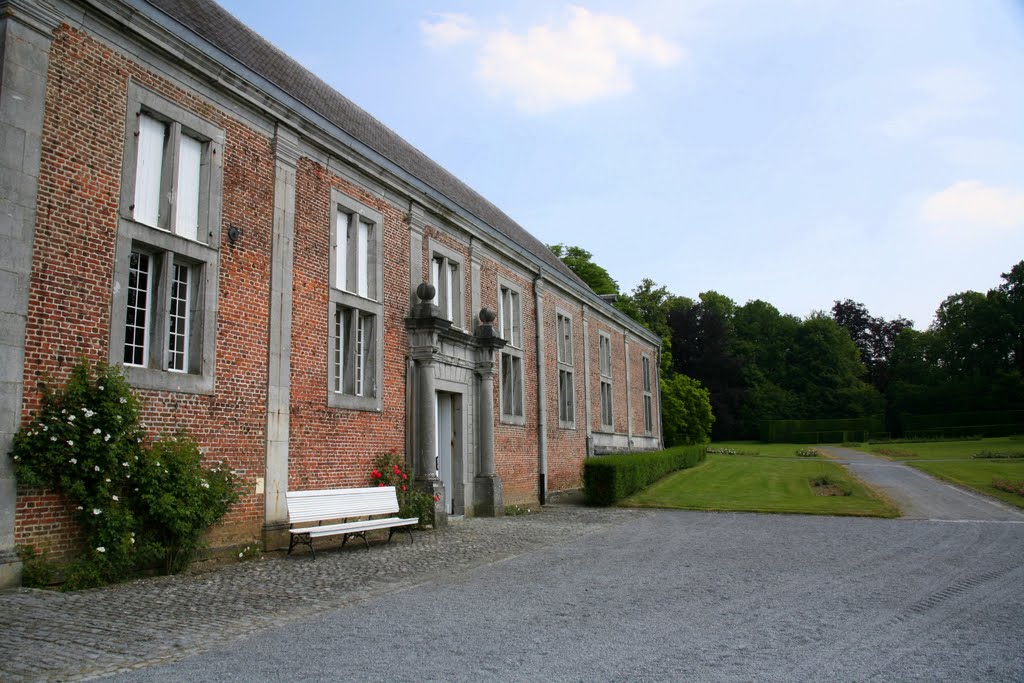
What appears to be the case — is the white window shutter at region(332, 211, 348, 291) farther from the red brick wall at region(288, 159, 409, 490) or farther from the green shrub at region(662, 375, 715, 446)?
the green shrub at region(662, 375, 715, 446)

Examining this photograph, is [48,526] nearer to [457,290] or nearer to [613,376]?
[457,290]

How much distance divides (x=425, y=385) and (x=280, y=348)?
402 centimetres

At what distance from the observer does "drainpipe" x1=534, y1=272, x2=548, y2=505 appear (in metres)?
20.0

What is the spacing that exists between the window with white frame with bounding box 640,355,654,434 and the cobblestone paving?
22053 millimetres

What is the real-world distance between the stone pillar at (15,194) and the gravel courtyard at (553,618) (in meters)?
1.16

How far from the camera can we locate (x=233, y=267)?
10.2 m

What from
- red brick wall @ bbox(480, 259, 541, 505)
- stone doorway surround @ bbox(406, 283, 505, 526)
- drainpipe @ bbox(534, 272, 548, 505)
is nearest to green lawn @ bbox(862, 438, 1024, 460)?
drainpipe @ bbox(534, 272, 548, 505)

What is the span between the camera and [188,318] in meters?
9.66

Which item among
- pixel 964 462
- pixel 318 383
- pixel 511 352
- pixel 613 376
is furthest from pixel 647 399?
pixel 318 383

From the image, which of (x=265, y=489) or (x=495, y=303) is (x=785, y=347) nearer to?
(x=495, y=303)

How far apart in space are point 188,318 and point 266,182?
2572mm

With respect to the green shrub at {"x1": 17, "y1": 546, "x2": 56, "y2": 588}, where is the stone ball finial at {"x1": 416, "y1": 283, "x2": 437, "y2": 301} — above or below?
above

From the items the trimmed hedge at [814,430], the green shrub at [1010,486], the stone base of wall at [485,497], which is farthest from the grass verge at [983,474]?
the trimmed hedge at [814,430]

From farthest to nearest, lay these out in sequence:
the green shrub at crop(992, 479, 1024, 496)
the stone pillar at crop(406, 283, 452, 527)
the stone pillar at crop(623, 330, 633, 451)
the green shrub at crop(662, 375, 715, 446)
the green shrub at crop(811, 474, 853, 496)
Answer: the green shrub at crop(662, 375, 715, 446) < the stone pillar at crop(623, 330, 633, 451) < the green shrub at crop(811, 474, 853, 496) < the green shrub at crop(992, 479, 1024, 496) < the stone pillar at crop(406, 283, 452, 527)
